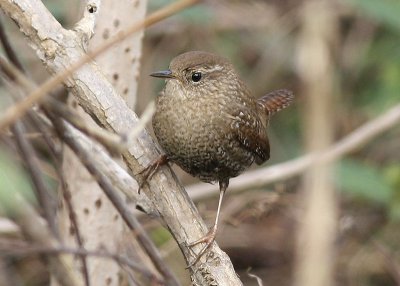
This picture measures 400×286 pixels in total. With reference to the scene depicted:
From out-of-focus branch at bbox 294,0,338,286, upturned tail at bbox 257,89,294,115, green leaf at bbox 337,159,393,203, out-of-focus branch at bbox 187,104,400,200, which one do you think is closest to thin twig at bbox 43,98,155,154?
out-of-focus branch at bbox 294,0,338,286

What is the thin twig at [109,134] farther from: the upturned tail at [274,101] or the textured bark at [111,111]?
the upturned tail at [274,101]

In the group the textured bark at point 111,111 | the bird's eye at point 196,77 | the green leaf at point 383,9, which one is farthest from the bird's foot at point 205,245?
the green leaf at point 383,9

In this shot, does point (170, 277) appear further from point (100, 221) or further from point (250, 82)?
point (250, 82)

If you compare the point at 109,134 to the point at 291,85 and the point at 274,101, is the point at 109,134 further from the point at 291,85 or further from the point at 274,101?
the point at 291,85

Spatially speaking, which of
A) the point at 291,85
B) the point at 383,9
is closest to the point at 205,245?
the point at 383,9

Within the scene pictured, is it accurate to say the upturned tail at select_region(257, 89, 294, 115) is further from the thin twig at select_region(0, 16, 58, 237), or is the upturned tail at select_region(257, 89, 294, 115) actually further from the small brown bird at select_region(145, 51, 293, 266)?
the thin twig at select_region(0, 16, 58, 237)
